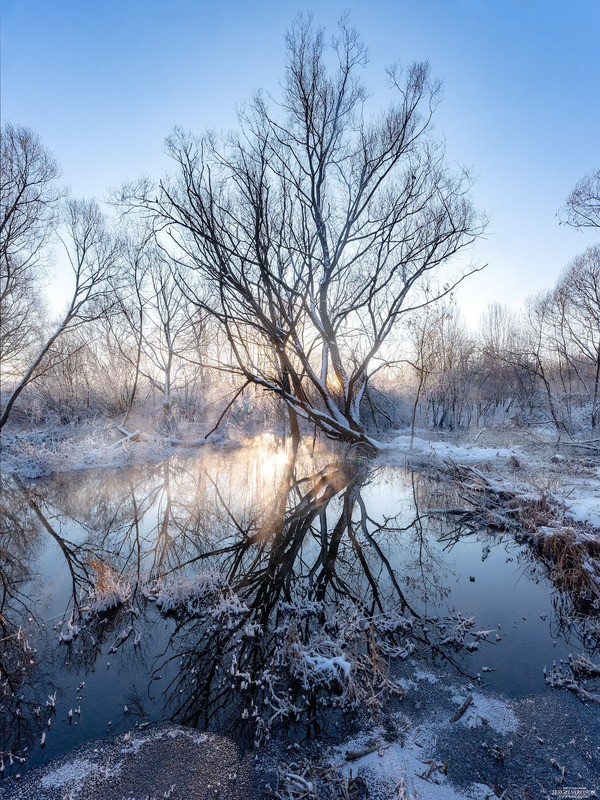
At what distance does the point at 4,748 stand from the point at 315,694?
240 cm

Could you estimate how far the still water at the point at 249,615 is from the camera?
11.6 ft

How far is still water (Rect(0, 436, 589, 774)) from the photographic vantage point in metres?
3.53

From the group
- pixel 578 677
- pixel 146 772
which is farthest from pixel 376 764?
pixel 578 677

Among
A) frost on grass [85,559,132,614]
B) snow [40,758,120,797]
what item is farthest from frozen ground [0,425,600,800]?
frost on grass [85,559,132,614]

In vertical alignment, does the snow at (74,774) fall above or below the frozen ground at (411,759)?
below

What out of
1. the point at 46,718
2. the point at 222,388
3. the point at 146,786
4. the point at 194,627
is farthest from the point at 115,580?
the point at 222,388

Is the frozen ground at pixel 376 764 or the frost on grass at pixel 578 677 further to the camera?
the frost on grass at pixel 578 677

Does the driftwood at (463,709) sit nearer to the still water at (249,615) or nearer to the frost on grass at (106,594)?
the still water at (249,615)

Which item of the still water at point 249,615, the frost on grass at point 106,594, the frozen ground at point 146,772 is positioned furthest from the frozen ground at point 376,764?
the frost on grass at point 106,594

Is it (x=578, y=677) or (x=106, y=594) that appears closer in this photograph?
(x=578, y=677)

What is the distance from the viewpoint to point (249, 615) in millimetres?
4965

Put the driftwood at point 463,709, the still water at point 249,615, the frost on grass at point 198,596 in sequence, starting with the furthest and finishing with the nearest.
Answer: the frost on grass at point 198,596 → the still water at point 249,615 → the driftwood at point 463,709

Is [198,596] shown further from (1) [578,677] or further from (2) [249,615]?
(1) [578,677]

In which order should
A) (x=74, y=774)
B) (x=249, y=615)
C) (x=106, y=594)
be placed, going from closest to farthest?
(x=74, y=774) → (x=249, y=615) → (x=106, y=594)
